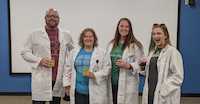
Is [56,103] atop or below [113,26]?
below

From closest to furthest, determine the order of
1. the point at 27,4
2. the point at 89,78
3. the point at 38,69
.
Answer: the point at 89,78, the point at 38,69, the point at 27,4

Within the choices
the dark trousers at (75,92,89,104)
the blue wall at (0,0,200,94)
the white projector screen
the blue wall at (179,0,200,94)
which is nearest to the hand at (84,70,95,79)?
the dark trousers at (75,92,89,104)

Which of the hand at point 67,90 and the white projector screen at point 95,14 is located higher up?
the white projector screen at point 95,14

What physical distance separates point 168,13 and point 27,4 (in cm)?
239

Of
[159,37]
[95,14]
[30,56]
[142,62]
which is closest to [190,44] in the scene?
[95,14]

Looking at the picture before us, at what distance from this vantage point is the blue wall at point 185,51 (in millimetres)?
5676

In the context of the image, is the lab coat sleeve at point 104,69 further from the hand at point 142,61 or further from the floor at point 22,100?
the floor at point 22,100

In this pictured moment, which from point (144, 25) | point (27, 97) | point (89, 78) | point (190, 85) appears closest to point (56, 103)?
point (89, 78)

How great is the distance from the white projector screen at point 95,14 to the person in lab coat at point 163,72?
99.9 inches

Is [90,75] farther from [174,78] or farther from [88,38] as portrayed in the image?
[174,78]

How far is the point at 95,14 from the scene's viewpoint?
18.4 ft

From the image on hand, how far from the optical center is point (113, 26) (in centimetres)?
561

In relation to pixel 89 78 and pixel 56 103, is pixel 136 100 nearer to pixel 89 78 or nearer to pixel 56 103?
pixel 89 78

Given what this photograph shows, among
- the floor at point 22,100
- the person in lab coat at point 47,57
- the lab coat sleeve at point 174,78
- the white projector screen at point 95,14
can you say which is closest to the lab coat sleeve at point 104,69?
the person in lab coat at point 47,57
